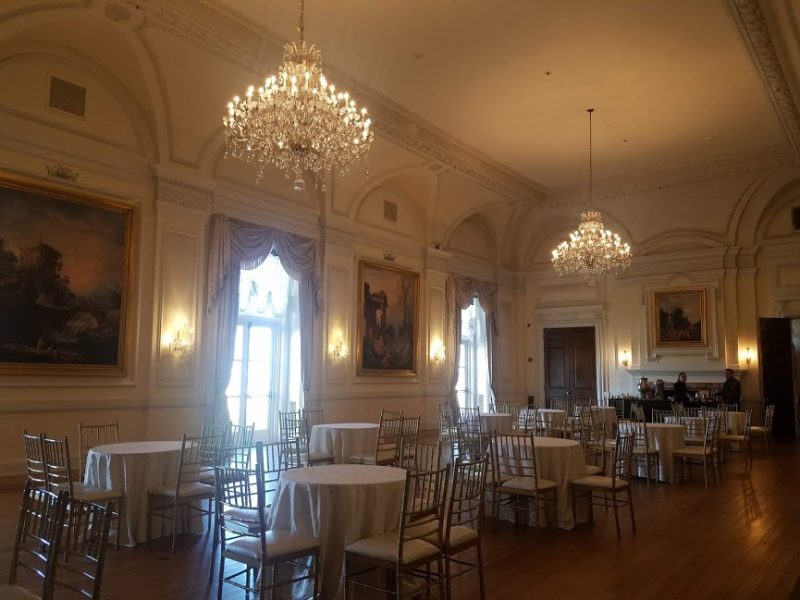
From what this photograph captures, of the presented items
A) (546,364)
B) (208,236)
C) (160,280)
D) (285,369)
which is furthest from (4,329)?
(546,364)

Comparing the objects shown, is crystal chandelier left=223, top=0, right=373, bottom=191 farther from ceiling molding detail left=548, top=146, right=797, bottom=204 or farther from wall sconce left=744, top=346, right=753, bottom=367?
wall sconce left=744, top=346, right=753, bottom=367

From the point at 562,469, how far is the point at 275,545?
3.38 metres

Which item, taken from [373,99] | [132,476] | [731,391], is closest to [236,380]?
[373,99]

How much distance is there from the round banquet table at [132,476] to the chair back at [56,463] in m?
0.30

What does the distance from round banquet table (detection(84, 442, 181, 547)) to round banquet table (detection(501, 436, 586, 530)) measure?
132 inches

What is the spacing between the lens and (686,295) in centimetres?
1417

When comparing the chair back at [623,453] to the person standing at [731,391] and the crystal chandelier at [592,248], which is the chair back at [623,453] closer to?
the crystal chandelier at [592,248]

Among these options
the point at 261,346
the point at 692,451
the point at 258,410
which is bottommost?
the point at 692,451

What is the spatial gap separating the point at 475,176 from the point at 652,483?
22.9 ft

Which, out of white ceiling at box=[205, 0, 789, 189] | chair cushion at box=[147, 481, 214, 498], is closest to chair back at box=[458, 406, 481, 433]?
chair cushion at box=[147, 481, 214, 498]

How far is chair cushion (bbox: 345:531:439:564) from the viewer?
3553 millimetres

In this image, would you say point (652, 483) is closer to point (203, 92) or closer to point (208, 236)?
point (208, 236)

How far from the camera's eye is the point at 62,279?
7.77m

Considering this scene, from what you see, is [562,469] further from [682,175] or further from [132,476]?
[682,175]
